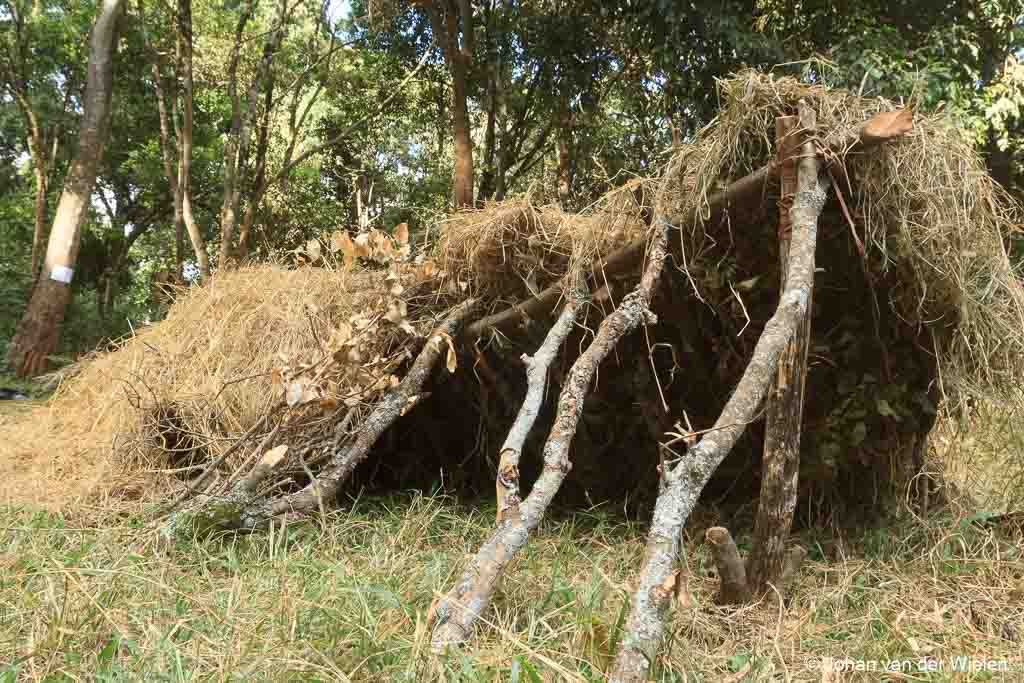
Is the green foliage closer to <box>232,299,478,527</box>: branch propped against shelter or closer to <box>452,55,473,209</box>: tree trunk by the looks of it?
<box>452,55,473,209</box>: tree trunk

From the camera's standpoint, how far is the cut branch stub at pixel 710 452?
4.75 ft

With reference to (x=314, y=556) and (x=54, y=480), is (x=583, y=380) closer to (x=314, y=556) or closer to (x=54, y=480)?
(x=314, y=556)

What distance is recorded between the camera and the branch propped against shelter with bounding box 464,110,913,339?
211cm

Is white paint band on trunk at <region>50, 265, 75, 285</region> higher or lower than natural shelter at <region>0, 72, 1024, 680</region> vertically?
higher

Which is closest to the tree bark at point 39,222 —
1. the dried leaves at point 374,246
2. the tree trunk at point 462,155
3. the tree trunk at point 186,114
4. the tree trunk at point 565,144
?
the tree trunk at point 186,114

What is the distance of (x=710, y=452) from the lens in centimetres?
175

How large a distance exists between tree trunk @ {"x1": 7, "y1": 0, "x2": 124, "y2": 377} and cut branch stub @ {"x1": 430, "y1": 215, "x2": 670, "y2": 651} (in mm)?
6925

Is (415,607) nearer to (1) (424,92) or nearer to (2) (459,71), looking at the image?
(2) (459,71)

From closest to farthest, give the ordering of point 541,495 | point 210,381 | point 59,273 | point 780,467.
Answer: point 541,495
point 780,467
point 210,381
point 59,273

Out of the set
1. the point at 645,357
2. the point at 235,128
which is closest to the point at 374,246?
the point at 645,357

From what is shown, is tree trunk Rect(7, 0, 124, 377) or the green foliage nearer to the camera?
the green foliage

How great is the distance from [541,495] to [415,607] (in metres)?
0.41

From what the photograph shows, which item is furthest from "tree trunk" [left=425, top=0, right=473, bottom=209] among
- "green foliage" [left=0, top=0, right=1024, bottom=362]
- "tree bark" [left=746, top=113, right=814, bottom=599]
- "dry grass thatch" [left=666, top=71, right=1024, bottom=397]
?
"tree bark" [left=746, top=113, right=814, bottom=599]

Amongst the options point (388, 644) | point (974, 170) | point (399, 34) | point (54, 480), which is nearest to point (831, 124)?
point (974, 170)
